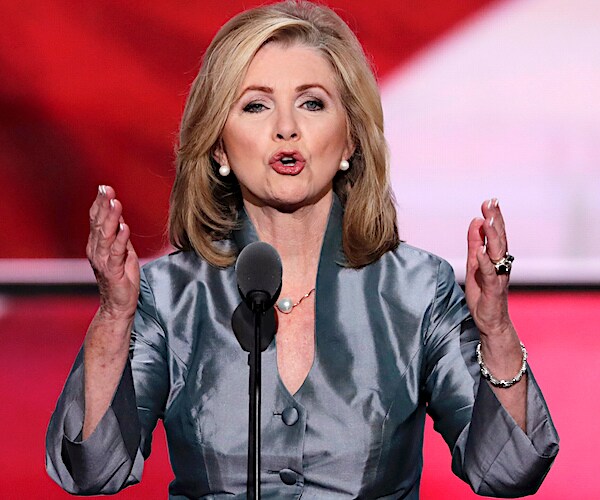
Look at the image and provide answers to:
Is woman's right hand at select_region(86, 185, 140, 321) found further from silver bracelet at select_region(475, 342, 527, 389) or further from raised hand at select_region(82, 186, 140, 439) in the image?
silver bracelet at select_region(475, 342, 527, 389)

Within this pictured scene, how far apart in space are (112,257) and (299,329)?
1.62 feet

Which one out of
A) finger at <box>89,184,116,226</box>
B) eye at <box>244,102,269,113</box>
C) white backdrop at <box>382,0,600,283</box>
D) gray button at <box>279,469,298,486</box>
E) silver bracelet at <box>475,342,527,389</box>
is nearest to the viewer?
finger at <box>89,184,116,226</box>

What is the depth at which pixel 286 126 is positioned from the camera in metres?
2.07

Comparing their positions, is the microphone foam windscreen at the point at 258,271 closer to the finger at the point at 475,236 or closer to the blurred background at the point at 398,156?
the finger at the point at 475,236

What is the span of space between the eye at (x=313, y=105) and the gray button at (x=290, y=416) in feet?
1.76

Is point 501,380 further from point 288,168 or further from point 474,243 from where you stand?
point 288,168

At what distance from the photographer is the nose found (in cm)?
207

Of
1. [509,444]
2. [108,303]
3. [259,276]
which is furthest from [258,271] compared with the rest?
[509,444]

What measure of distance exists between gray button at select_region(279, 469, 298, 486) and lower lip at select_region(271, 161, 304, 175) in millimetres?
513

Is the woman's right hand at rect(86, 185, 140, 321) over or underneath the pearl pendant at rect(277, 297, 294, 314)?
over

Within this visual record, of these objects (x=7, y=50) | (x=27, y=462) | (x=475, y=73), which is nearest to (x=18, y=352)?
(x=27, y=462)

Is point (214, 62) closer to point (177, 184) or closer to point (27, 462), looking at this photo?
point (177, 184)

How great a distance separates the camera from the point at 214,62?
219 cm

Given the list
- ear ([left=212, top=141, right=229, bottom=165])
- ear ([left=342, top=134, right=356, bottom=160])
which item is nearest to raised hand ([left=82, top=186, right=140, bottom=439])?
ear ([left=212, top=141, right=229, bottom=165])
